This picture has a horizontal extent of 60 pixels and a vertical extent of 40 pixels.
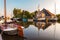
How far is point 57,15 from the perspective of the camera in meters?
12.2

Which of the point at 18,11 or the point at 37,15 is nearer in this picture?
the point at 18,11

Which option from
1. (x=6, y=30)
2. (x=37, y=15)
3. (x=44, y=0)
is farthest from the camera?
(x=37, y=15)

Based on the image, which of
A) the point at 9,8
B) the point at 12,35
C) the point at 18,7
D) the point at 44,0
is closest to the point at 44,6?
the point at 44,0

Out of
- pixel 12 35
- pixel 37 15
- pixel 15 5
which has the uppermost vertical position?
pixel 15 5

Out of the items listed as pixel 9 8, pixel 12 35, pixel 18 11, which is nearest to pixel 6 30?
pixel 12 35

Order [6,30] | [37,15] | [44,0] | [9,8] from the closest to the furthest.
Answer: [6,30], [9,8], [44,0], [37,15]

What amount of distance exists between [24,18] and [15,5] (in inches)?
60.7

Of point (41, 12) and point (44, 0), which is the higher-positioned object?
point (44, 0)

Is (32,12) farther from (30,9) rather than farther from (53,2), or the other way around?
(53,2)

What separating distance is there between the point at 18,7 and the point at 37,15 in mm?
1998

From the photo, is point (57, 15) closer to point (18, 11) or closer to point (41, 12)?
point (41, 12)

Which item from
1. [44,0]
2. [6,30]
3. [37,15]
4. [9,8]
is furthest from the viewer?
[37,15]

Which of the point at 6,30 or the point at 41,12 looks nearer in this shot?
the point at 6,30

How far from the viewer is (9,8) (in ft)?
36.2
